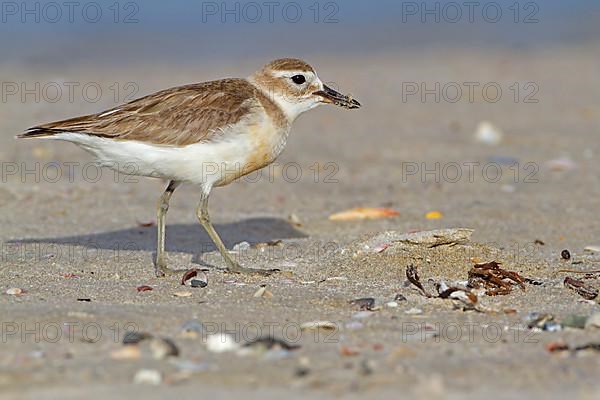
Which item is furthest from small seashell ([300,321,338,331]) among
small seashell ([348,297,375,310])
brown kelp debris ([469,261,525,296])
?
brown kelp debris ([469,261,525,296])

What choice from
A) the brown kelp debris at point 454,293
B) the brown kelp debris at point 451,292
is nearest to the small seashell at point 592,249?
the brown kelp debris at point 451,292

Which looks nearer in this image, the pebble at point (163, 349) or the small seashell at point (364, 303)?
the pebble at point (163, 349)

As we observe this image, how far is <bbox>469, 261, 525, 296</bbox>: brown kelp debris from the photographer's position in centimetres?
624

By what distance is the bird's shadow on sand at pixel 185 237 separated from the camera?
7906mm

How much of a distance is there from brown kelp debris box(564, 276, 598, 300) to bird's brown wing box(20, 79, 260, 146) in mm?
2427

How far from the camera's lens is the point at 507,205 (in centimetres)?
934

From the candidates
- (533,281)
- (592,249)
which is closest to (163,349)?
(533,281)

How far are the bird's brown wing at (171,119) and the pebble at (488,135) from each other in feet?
18.0

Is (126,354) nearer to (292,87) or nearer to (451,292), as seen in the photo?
(451,292)

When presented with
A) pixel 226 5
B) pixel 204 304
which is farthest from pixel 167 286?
pixel 226 5

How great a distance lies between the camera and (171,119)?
23.0ft

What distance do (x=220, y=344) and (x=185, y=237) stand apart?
144 inches

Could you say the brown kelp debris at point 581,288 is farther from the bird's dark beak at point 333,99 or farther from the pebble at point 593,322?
the bird's dark beak at point 333,99

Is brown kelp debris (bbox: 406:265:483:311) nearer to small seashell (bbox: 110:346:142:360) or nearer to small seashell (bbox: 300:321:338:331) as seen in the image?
small seashell (bbox: 300:321:338:331)
